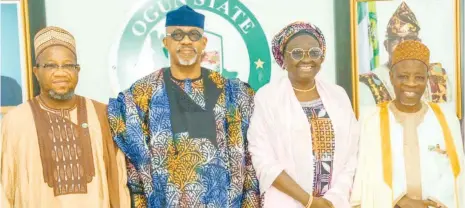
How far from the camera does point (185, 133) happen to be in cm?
323

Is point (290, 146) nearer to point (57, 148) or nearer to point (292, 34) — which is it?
point (292, 34)

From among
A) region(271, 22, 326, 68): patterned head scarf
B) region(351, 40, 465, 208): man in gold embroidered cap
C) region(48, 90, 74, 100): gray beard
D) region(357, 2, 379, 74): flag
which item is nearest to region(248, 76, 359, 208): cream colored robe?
region(351, 40, 465, 208): man in gold embroidered cap

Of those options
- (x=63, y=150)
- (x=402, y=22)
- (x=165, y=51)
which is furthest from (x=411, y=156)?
(x=63, y=150)

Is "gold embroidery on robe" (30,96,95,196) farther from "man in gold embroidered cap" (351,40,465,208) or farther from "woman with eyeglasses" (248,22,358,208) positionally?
"man in gold embroidered cap" (351,40,465,208)

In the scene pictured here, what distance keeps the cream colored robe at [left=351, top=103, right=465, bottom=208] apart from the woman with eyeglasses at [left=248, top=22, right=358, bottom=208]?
73 millimetres

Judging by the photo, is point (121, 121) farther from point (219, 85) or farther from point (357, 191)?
point (357, 191)

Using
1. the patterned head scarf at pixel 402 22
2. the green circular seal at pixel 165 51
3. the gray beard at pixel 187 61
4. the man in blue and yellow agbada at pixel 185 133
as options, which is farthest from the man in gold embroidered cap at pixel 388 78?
the gray beard at pixel 187 61

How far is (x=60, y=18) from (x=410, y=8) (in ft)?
8.38

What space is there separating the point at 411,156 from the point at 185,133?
132cm

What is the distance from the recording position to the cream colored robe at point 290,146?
323cm

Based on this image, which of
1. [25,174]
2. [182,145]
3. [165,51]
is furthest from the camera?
[165,51]

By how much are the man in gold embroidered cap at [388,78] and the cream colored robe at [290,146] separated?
874 mm

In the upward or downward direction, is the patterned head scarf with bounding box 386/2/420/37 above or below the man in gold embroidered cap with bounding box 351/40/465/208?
above

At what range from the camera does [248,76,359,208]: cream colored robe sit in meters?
3.23
